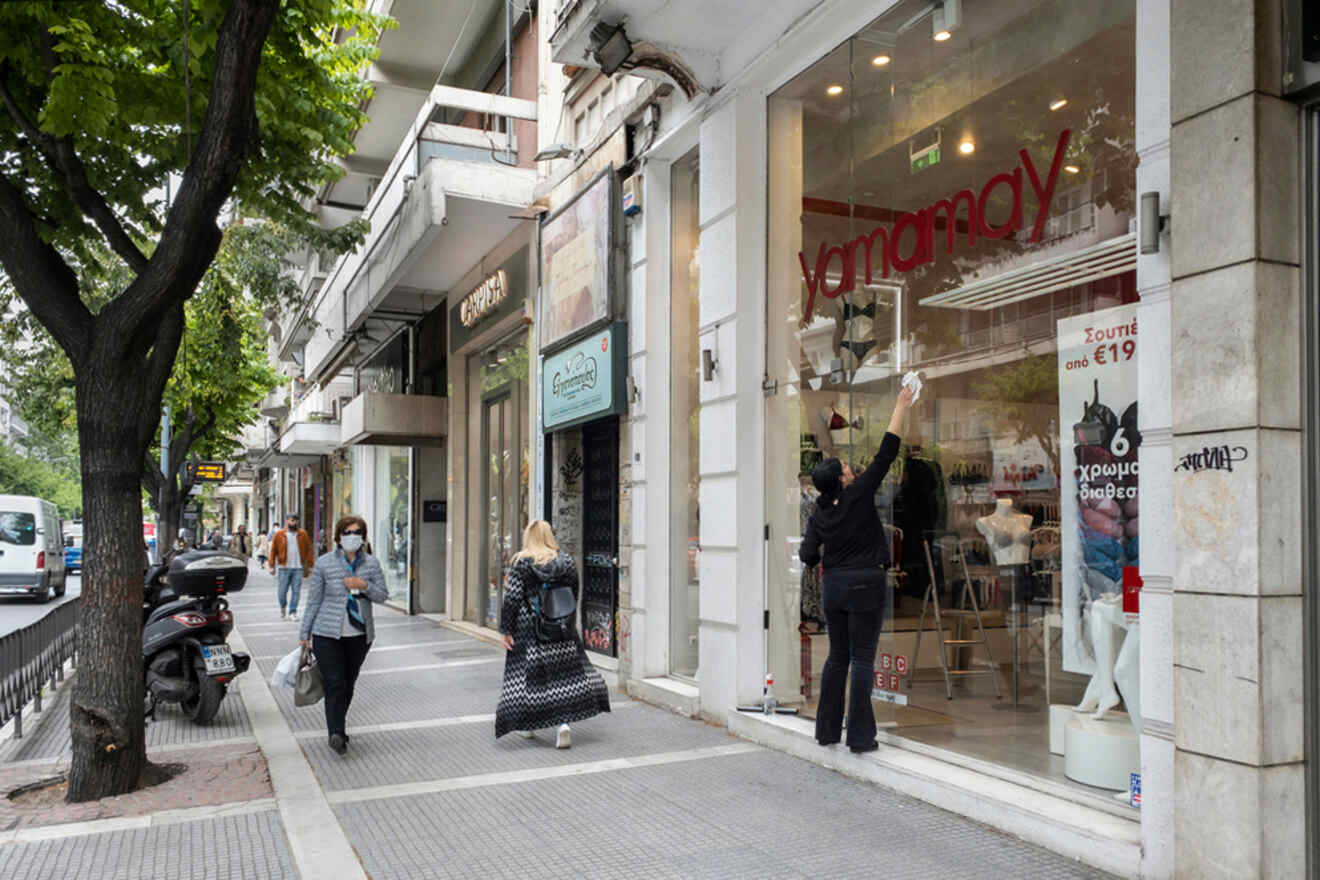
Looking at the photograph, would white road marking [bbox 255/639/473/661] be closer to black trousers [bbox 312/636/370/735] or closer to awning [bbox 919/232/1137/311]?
black trousers [bbox 312/636/370/735]

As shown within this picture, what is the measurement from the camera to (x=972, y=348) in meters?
6.93

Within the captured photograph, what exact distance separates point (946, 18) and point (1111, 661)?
4223 mm

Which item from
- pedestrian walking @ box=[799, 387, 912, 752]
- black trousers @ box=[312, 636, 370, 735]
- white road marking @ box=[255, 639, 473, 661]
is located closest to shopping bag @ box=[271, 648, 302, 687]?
black trousers @ box=[312, 636, 370, 735]

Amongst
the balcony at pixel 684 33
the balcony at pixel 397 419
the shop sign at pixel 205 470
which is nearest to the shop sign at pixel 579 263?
the balcony at pixel 684 33

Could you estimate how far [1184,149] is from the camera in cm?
421

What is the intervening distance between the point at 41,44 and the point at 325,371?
22.2m

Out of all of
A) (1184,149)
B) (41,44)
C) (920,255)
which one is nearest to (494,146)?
(41,44)

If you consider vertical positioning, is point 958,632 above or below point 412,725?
above

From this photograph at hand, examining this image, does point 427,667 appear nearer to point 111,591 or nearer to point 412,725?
point 412,725

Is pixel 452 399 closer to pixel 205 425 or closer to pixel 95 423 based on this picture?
pixel 95 423

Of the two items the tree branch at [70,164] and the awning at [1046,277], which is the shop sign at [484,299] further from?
the awning at [1046,277]

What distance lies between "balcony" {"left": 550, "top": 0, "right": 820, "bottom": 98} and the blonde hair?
3849mm

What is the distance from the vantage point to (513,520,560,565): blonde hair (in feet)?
23.8

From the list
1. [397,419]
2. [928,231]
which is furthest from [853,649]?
[397,419]
